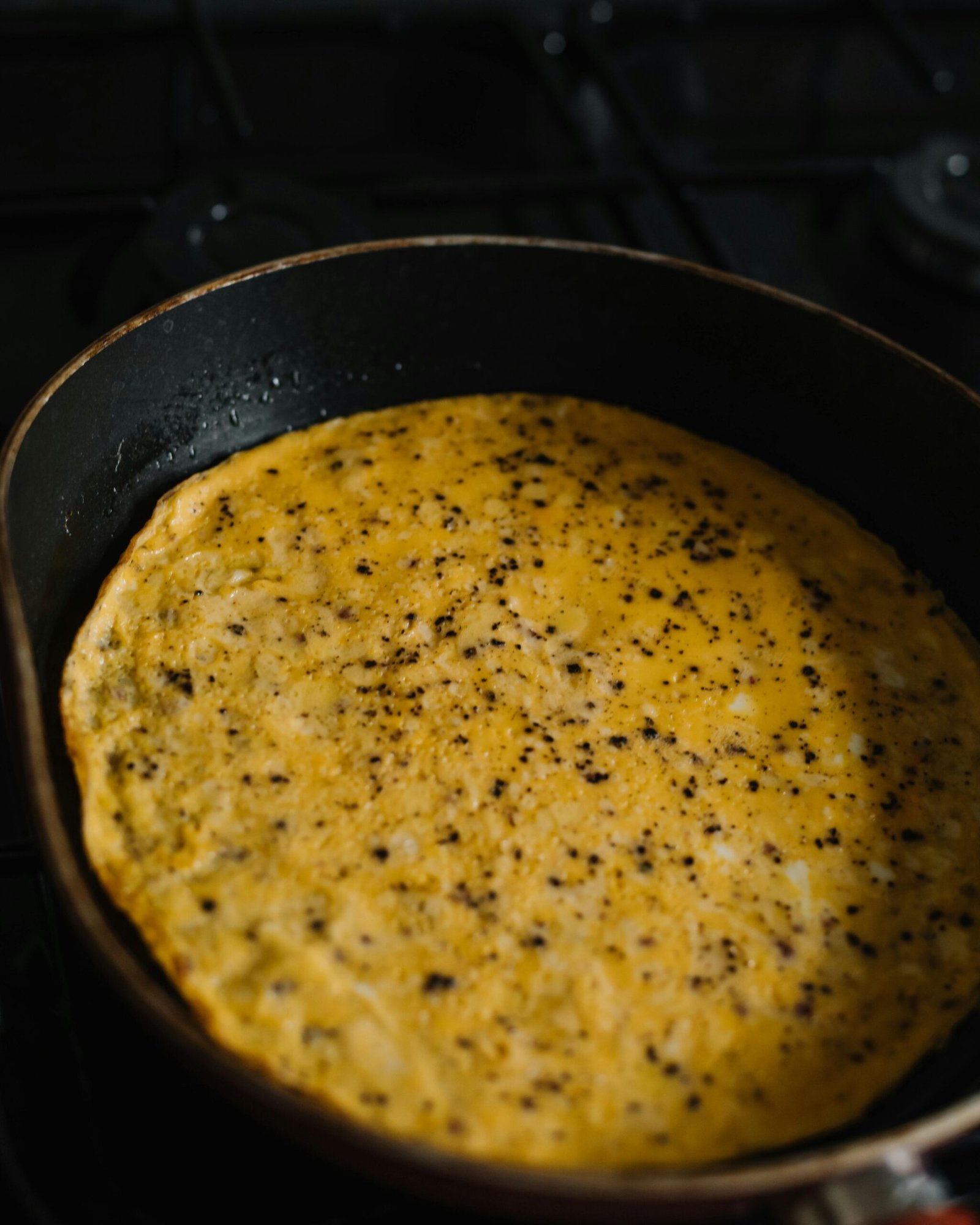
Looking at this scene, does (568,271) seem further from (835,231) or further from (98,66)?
(98,66)

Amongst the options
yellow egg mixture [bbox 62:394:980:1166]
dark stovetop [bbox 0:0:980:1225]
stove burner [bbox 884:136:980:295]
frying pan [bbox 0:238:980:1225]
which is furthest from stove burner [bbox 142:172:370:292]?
stove burner [bbox 884:136:980:295]

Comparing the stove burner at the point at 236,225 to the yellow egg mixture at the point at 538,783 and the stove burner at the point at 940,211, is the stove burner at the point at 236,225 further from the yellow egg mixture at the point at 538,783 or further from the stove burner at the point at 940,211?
the stove burner at the point at 940,211

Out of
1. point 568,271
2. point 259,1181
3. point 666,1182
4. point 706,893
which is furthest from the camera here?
point 568,271

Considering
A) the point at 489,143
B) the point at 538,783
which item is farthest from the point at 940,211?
the point at 538,783

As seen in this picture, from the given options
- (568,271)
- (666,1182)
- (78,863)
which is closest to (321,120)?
(568,271)

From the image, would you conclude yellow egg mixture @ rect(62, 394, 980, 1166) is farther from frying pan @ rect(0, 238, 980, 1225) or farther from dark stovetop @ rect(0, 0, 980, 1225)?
dark stovetop @ rect(0, 0, 980, 1225)

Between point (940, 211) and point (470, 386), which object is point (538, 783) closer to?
point (470, 386)

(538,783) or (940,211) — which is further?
(940,211)
